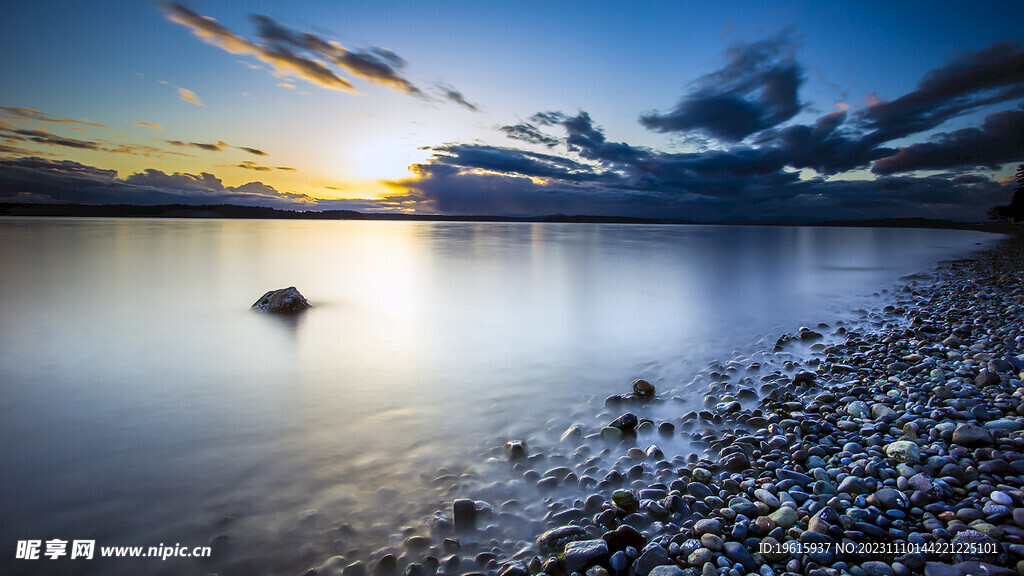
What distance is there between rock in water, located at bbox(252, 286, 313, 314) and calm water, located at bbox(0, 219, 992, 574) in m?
0.43

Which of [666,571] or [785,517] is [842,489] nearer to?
[785,517]

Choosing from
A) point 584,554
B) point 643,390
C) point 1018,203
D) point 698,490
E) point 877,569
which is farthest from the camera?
point 1018,203

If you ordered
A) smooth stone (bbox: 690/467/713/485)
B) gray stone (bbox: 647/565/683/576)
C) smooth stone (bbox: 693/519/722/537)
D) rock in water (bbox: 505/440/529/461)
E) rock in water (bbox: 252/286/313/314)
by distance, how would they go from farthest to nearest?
1. rock in water (bbox: 252/286/313/314)
2. rock in water (bbox: 505/440/529/461)
3. smooth stone (bbox: 690/467/713/485)
4. smooth stone (bbox: 693/519/722/537)
5. gray stone (bbox: 647/565/683/576)

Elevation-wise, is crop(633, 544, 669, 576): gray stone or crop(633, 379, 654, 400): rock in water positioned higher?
crop(633, 379, 654, 400): rock in water

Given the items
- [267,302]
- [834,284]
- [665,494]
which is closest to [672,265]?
[834,284]

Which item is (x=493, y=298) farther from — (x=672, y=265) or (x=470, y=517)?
(x=672, y=265)

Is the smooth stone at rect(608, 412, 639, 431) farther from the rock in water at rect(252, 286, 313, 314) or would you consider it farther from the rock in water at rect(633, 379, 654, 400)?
the rock in water at rect(252, 286, 313, 314)

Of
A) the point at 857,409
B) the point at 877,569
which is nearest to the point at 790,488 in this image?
the point at 877,569

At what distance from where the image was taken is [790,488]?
10.3 ft

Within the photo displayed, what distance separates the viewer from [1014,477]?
303cm

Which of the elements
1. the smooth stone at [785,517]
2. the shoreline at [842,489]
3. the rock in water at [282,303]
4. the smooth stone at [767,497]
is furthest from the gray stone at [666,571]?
the rock in water at [282,303]

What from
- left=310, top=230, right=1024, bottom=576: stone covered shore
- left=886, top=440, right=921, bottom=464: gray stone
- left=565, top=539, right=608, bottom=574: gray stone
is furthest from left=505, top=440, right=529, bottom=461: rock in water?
left=886, top=440, right=921, bottom=464: gray stone

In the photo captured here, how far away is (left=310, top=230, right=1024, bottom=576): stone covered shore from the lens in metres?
2.53

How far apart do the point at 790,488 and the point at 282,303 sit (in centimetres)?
1007
